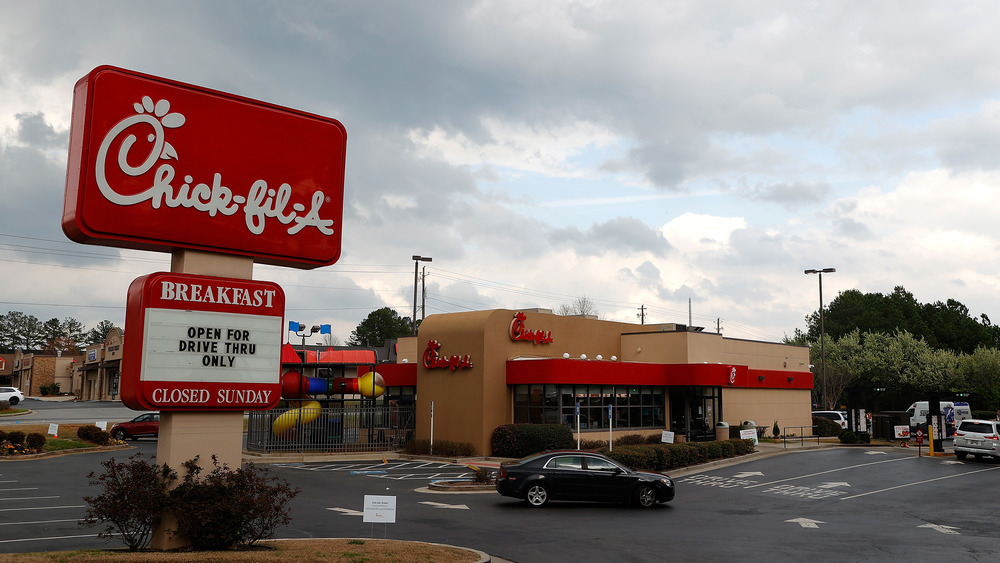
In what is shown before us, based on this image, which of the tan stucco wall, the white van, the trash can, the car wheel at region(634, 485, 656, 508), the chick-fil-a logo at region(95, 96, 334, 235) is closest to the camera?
the chick-fil-a logo at region(95, 96, 334, 235)

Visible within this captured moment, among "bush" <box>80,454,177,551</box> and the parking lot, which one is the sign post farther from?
the parking lot

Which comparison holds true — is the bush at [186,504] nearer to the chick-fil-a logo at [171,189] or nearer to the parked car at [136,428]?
the chick-fil-a logo at [171,189]

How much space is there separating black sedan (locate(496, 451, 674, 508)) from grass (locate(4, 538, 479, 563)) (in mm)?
6747

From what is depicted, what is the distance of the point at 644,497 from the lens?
67.9 ft

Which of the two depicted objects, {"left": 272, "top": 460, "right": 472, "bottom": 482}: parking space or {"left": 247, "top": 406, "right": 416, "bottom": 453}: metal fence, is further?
{"left": 247, "top": 406, "right": 416, "bottom": 453}: metal fence

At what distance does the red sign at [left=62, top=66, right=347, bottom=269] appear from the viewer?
12.6m

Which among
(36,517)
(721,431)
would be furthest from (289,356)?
(36,517)

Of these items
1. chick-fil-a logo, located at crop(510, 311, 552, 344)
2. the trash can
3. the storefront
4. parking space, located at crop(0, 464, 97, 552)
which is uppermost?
chick-fil-a logo, located at crop(510, 311, 552, 344)

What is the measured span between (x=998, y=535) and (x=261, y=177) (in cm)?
1736

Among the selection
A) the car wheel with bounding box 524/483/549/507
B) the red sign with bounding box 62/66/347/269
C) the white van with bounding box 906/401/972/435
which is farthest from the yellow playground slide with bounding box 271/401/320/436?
the white van with bounding box 906/401/972/435

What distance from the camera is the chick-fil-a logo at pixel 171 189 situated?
1278 centimetres

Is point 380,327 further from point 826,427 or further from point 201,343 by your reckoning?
point 201,343

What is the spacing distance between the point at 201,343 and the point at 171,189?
2.77 metres

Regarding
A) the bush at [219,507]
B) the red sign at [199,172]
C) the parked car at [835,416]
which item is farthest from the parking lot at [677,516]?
the parked car at [835,416]
